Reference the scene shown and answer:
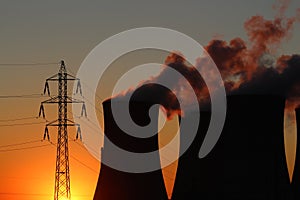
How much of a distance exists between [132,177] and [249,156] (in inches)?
201

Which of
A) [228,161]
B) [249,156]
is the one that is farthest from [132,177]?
[249,156]

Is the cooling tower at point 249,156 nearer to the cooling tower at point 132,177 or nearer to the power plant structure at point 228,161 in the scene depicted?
the power plant structure at point 228,161

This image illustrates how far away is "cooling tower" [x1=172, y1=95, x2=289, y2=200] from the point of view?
30.9m

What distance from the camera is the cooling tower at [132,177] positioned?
32.2m

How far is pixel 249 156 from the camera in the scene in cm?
3200

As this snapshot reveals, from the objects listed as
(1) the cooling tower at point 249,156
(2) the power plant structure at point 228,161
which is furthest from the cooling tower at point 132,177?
(1) the cooling tower at point 249,156

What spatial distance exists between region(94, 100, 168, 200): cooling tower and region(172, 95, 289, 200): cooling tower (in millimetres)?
1614

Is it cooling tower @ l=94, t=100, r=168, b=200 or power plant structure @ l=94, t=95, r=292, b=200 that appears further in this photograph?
cooling tower @ l=94, t=100, r=168, b=200

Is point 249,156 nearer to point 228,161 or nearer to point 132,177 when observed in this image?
point 228,161

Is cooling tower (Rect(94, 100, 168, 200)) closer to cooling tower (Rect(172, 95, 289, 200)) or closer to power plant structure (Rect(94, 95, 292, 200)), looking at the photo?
power plant structure (Rect(94, 95, 292, 200))

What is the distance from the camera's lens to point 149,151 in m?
33.6

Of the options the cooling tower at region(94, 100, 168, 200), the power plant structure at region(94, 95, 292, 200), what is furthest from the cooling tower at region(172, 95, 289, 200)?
the cooling tower at region(94, 100, 168, 200)

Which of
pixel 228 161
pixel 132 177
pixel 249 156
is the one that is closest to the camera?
pixel 249 156

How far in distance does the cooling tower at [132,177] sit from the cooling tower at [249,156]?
63.5 inches
